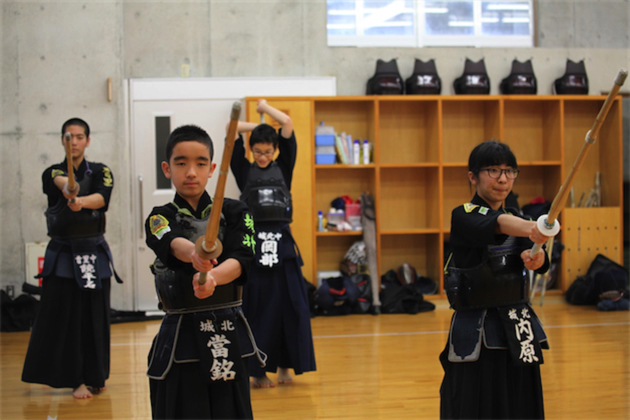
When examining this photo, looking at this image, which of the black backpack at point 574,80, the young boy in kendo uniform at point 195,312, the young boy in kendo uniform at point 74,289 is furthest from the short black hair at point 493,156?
the black backpack at point 574,80

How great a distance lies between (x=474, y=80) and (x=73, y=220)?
15.0 feet

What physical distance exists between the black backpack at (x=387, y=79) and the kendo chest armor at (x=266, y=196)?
3.08 metres

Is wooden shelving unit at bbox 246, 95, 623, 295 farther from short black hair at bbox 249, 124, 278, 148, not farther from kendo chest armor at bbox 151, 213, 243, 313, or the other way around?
kendo chest armor at bbox 151, 213, 243, 313

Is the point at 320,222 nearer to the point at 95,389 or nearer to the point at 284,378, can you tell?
the point at 284,378

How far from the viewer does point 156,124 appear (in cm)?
672

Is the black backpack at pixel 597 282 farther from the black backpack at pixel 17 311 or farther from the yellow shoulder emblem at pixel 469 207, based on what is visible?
the black backpack at pixel 17 311

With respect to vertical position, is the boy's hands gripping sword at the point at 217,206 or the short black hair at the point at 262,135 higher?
the short black hair at the point at 262,135

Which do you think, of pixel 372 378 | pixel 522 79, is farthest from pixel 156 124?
pixel 522 79

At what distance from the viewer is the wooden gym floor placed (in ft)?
11.7

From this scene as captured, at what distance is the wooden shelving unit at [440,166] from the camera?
686 cm

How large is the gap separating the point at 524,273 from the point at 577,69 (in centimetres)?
548

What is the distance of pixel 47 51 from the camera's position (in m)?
6.63

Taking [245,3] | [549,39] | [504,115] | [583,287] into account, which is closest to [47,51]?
[245,3]

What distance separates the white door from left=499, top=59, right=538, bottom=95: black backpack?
2.84 metres
